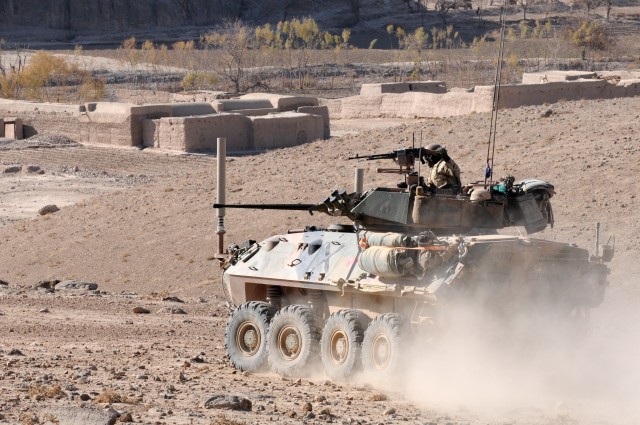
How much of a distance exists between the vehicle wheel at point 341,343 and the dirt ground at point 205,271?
0.55 ft

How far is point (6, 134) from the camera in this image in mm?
40750

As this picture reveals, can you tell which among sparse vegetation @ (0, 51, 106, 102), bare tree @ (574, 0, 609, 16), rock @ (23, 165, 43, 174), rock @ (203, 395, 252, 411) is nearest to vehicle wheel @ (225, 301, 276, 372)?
rock @ (203, 395, 252, 411)

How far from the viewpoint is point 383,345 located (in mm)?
11406

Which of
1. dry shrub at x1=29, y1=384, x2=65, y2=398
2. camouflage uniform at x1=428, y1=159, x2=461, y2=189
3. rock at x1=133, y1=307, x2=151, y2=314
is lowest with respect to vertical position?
rock at x1=133, y1=307, x2=151, y2=314

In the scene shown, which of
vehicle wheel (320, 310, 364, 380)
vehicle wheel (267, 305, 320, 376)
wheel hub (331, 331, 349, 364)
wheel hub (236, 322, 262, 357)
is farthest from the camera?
wheel hub (236, 322, 262, 357)

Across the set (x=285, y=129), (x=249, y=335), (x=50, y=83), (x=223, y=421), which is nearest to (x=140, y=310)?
(x=249, y=335)

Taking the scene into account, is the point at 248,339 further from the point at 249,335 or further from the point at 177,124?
the point at 177,124

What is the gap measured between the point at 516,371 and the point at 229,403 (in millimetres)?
2838

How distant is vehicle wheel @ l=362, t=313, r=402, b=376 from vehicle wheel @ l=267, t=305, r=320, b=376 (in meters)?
0.86

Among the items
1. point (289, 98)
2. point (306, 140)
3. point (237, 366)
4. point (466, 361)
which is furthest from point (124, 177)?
point (466, 361)

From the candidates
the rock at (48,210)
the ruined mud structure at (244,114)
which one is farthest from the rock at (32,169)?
the rock at (48,210)

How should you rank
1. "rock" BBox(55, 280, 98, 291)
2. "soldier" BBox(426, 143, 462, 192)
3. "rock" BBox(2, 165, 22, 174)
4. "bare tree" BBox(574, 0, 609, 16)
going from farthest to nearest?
1. "bare tree" BBox(574, 0, 609, 16)
2. "rock" BBox(2, 165, 22, 174)
3. "rock" BBox(55, 280, 98, 291)
4. "soldier" BBox(426, 143, 462, 192)

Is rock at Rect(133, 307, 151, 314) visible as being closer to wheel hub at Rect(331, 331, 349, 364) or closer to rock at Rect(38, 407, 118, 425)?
wheel hub at Rect(331, 331, 349, 364)

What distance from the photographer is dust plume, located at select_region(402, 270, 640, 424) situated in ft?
35.0
